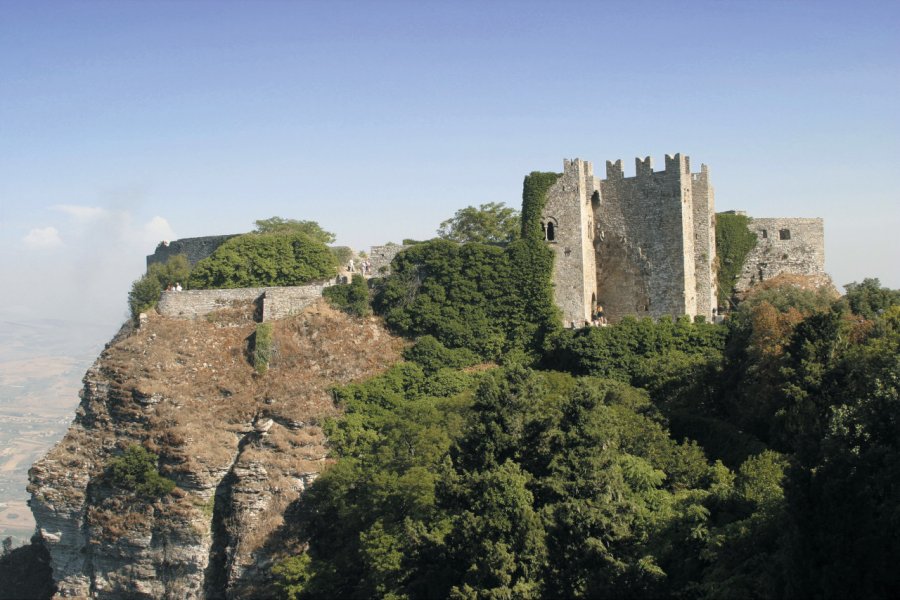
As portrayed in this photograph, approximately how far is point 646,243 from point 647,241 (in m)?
0.09

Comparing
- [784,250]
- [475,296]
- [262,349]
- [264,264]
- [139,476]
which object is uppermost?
[264,264]

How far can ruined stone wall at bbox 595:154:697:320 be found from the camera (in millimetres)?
38094

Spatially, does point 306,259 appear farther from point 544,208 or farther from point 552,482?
point 552,482

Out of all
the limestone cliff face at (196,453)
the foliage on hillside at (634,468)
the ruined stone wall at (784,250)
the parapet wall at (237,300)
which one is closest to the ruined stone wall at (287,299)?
the parapet wall at (237,300)

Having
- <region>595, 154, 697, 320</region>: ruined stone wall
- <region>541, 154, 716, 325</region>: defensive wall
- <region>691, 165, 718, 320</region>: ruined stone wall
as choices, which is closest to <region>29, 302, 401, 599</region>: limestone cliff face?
<region>541, 154, 716, 325</region>: defensive wall

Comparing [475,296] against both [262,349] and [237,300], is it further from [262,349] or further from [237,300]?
[237,300]

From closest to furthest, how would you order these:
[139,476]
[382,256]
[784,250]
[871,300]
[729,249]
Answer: [871,300], [139,476], [729,249], [784,250], [382,256]

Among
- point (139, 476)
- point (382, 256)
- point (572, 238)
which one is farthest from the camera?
point (382, 256)

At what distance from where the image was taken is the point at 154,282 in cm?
4375

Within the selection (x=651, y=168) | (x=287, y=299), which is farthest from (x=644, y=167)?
(x=287, y=299)

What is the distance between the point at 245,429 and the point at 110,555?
258 inches

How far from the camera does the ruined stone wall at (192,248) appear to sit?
48.9 metres

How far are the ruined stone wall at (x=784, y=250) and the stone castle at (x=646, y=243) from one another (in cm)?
4

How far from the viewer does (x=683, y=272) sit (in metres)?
37.9
